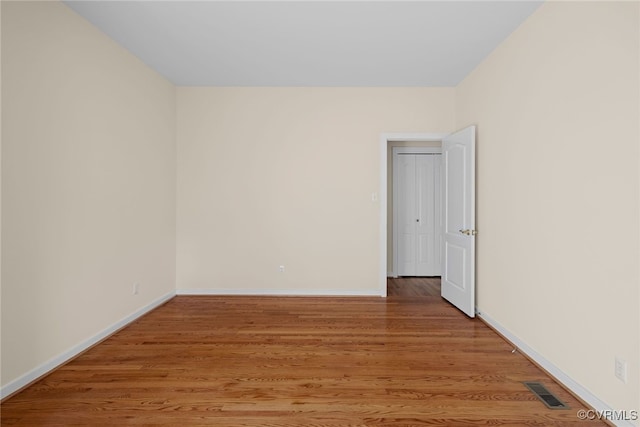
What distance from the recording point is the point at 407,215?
575 centimetres

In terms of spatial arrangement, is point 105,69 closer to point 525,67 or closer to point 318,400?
point 318,400

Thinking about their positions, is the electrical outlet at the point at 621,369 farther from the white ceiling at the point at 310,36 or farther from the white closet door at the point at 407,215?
the white closet door at the point at 407,215

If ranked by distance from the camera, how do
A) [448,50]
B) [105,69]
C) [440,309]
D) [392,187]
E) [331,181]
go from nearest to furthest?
[105,69], [448,50], [440,309], [331,181], [392,187]

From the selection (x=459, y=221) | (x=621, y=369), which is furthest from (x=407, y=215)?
(x=621, y=369)

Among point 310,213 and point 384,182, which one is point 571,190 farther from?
point 310,213

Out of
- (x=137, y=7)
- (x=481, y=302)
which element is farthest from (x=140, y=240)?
(x=481, y=302)

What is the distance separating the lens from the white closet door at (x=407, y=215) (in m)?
5.71

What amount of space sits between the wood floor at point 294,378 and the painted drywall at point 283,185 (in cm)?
97

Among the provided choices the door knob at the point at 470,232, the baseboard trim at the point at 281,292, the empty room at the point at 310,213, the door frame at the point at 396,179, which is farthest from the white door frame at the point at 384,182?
the door frame at the point at 396,179

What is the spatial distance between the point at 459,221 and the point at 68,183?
12.7ft

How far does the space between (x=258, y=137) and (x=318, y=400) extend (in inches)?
133

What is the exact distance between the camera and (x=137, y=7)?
2621mm
